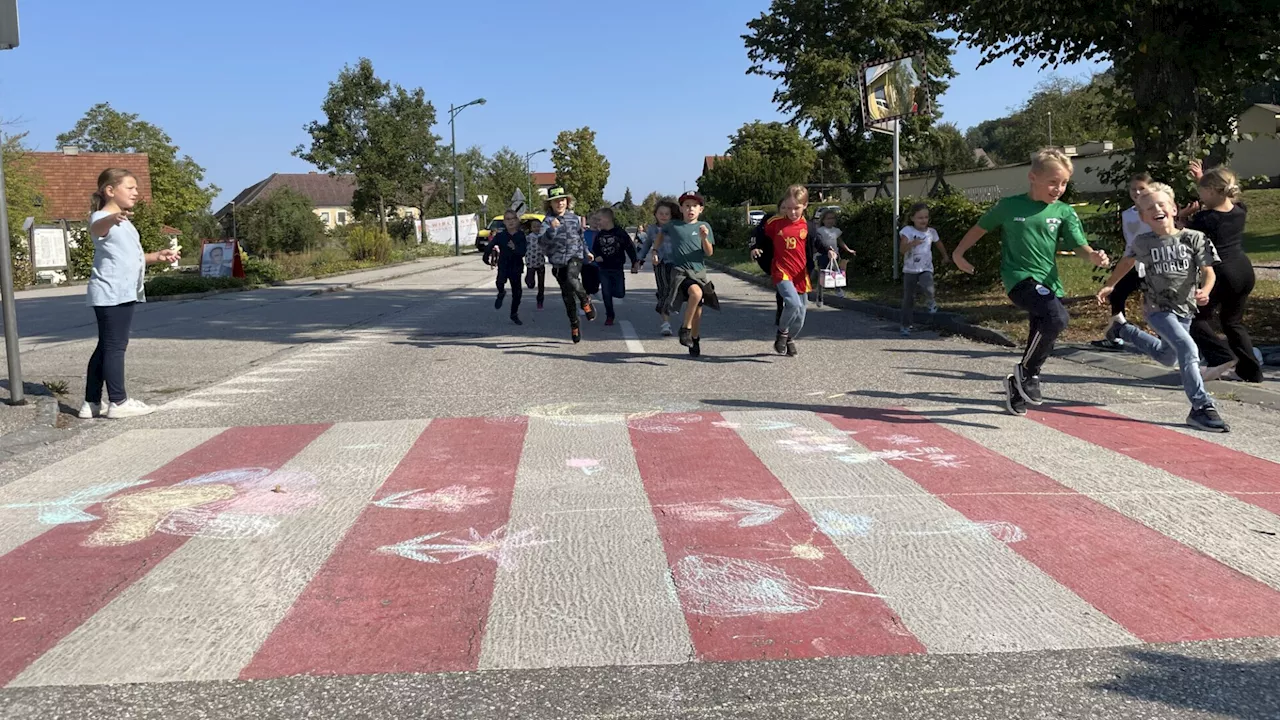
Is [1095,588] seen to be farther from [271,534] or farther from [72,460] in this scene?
[72,460]

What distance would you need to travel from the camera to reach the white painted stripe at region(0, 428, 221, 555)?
457 cm

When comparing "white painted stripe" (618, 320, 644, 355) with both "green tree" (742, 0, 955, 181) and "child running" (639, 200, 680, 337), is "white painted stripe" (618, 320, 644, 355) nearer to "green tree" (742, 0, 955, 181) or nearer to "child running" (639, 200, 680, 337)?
"child running" (639, 200, 680, 337)

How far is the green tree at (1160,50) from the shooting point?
35.5 feet

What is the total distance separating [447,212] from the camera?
78062 mm

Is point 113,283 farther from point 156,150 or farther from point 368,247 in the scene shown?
point 156,150

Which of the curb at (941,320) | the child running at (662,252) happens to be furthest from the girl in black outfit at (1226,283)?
the child running at (662,252)

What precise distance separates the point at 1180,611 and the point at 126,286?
6.74m

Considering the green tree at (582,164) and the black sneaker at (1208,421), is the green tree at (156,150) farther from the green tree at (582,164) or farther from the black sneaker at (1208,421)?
the black sneaker at (1208,421)

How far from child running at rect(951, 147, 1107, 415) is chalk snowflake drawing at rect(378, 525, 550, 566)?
12.9 feet

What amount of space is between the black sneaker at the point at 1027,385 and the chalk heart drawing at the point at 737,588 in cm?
371

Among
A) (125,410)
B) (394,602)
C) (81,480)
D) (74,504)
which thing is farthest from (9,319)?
(394,602)

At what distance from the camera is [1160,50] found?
1086 centimetres

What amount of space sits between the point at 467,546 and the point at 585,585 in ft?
2.20

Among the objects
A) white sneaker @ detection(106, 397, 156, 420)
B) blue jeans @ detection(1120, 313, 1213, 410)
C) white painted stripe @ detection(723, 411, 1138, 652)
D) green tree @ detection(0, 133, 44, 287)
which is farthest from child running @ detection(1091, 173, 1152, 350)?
green tree @ detection(0, 133, 44, 287)
